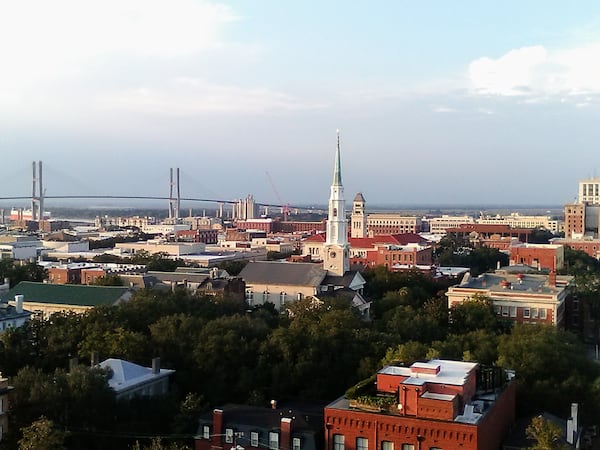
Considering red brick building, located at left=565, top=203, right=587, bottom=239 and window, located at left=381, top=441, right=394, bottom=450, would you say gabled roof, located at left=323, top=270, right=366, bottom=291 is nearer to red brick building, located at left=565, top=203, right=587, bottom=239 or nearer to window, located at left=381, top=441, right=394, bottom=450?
window, located at left=381, top=441, right=394, bottom=450

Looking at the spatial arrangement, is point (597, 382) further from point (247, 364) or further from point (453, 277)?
point (453, 277)

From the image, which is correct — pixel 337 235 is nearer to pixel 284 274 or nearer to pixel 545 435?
pixel 284 274

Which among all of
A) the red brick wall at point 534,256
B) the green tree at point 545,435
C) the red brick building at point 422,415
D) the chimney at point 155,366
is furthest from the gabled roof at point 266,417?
the red brick wall at point 534,256

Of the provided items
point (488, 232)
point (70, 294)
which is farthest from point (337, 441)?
point (488, 232)

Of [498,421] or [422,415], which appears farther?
[498,421]

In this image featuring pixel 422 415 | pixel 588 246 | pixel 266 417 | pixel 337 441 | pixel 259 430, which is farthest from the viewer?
pixel 588 246

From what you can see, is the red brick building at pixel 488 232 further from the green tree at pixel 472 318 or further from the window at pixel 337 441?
the window at pixel 337 441

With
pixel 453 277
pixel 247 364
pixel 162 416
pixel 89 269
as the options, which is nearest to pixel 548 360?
pixel 247 364
